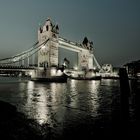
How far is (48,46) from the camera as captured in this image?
266ft

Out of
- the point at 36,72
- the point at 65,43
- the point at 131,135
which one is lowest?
the point at 131,135

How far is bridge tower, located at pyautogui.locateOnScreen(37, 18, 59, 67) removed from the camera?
79500 mm

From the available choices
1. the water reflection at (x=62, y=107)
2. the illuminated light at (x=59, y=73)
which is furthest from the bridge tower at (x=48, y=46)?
the water reflection at (x=62, y=107)

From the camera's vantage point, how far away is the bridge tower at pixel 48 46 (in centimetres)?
7950

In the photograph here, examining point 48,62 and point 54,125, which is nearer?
point 54,125

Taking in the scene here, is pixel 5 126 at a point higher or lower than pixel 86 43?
lower

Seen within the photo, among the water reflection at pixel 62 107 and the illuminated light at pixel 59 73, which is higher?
the illuminated light at pixel 59 73

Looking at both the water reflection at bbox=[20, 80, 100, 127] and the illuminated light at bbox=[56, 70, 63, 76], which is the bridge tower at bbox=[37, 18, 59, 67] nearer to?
the illuminated light at bbox=[56, 70, 63, 76]

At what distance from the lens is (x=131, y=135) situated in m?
7.58

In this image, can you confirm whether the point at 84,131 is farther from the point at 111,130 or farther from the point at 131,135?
the point at 131,135

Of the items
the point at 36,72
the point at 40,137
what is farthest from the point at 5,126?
the point at 36,72

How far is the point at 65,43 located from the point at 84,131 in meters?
89.9

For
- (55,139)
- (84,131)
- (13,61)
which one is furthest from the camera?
(13,61)

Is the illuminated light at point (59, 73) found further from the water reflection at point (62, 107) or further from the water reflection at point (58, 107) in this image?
the water reflection at point (58, 107)
